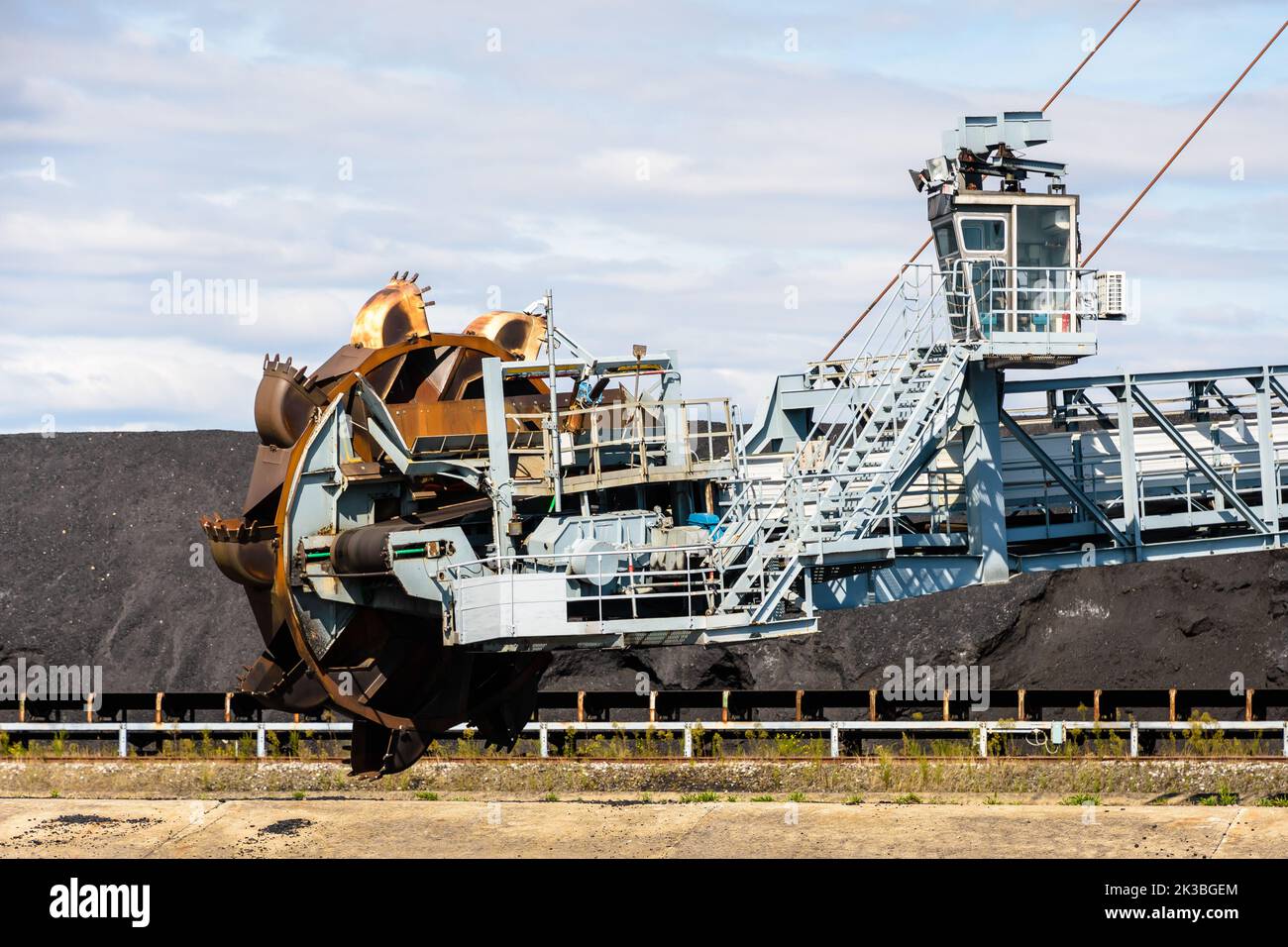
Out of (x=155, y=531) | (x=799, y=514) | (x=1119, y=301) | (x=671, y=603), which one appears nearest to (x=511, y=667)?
(x=671, y=603)

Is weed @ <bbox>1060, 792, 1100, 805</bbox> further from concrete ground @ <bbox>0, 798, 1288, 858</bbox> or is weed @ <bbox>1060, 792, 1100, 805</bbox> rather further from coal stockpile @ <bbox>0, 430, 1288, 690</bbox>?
coal stockpile @ <bbox>0, 430, 1288, 690</bbox>

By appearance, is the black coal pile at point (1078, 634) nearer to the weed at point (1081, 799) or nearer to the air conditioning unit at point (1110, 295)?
the weed at point (1081, 799)

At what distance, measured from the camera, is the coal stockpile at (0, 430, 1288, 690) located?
36156mm

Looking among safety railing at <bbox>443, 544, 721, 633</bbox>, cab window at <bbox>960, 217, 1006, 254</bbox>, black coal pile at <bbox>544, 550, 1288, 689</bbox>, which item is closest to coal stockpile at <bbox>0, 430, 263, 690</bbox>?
black coal pile at <bbox>544, 550, 1288, 689</bbox>

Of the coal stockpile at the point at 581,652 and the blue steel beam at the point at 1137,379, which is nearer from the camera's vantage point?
the blue steel beam at the point at 1137,379

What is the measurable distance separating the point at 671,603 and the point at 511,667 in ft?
13.2

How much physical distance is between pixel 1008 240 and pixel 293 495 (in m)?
10.7

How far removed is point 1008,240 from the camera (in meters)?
25.5

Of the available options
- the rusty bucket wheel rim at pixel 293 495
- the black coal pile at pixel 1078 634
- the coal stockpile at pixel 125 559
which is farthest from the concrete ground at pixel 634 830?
the coal stockpile at pixel 125 559

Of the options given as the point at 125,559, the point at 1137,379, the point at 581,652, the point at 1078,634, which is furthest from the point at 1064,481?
the point at 125,559

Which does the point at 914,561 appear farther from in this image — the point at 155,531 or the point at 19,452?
the point at 19,452

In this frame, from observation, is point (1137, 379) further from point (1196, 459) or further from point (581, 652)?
point (581, 652)

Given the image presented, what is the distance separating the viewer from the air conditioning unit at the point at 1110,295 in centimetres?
2525

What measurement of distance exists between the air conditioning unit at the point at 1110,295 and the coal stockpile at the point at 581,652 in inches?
488
